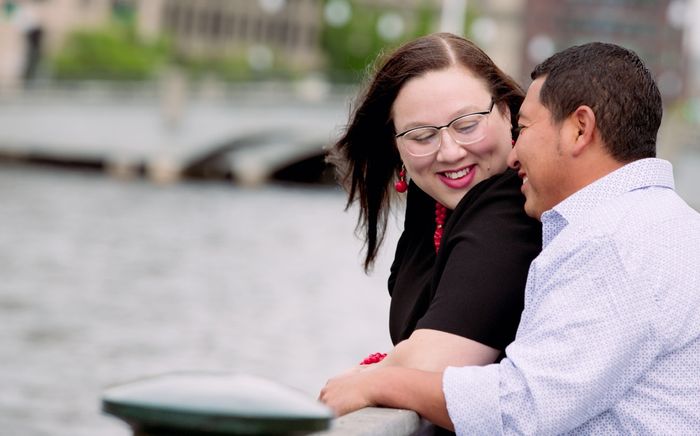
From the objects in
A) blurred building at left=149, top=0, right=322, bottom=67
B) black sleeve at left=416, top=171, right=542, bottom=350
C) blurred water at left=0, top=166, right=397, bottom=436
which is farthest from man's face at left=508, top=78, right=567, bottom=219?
blurred building at left=149, top=0, right=322, bottom=67

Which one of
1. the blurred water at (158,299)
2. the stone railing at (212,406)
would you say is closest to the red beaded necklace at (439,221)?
the stone railing at (212,406)

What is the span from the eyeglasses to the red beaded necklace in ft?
0.49

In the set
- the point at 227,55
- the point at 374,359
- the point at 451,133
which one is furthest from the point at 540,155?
the point at 227,55

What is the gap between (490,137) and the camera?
2.96 meters

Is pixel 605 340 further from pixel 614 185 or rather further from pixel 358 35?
pixel 358 35

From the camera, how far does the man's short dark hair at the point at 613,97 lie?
2.40 metres

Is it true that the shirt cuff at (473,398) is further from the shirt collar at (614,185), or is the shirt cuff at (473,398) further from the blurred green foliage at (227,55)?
the blurred green foliage at (227,55)

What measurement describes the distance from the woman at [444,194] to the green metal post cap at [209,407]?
866mm

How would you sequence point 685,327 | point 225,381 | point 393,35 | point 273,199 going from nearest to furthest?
point 225,381 → point 685,327 → point 273,199 → point 393,35

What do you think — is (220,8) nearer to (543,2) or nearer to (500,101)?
(543,2)

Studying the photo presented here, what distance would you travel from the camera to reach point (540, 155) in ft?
8.16

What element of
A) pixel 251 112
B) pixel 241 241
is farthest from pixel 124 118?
pixel 241 241

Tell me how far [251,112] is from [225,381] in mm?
43797

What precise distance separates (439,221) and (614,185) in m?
0.70
